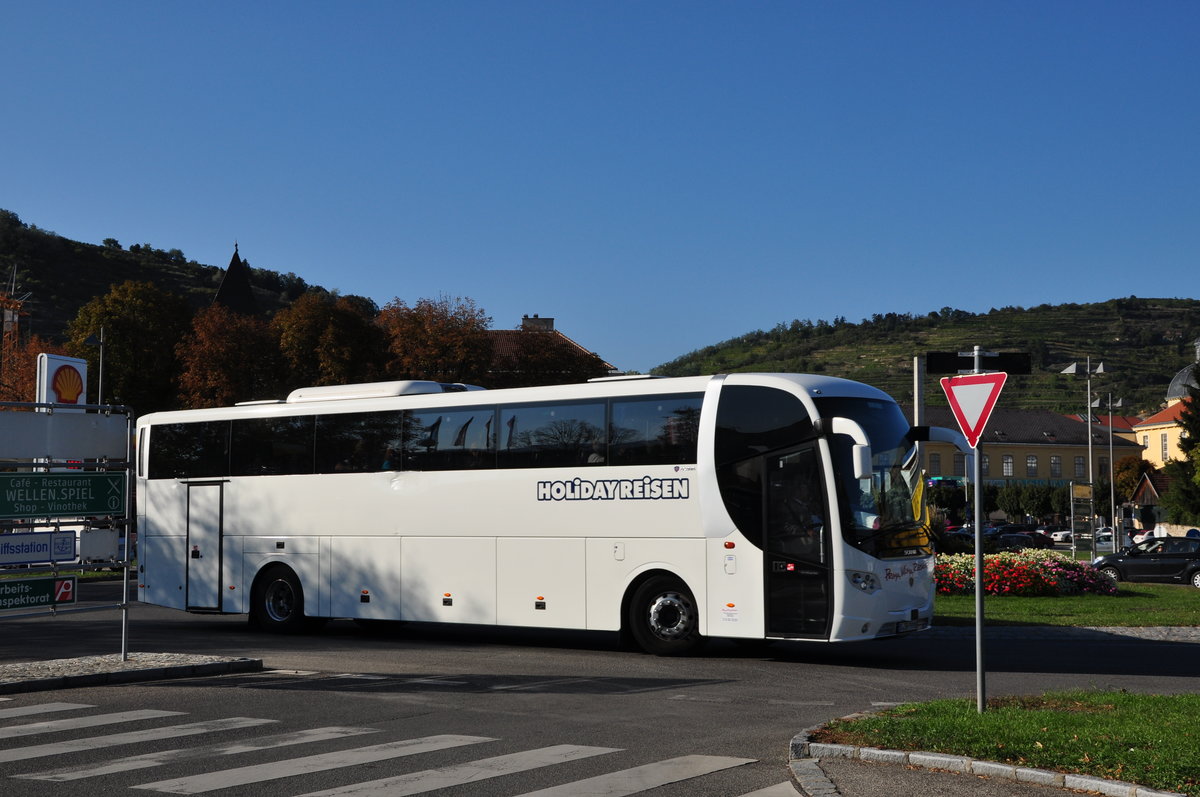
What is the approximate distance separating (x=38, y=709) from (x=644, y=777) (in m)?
6.26

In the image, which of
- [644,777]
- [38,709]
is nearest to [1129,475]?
[38,709]

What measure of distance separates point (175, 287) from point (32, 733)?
123268 mm

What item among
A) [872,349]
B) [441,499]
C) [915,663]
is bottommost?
[915,663]

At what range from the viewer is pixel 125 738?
A: 9.62m

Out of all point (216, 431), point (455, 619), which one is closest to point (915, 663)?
point (455, 619)

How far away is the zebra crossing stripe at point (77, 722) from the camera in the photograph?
391 inches

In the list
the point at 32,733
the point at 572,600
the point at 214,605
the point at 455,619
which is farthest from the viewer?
the point at 214,605

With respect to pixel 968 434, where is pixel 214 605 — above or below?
below

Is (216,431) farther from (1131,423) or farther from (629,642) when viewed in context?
(1131,423)

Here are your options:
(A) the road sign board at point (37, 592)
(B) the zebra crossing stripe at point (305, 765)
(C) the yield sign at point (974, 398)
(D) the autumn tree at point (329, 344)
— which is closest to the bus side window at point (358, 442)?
(A) the road sign board at point (37, 592)

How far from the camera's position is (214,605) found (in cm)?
2086

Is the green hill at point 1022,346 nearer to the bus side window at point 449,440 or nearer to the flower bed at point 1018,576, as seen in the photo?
the flower bed at point 1018,576

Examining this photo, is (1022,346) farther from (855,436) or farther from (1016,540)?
(855,436)

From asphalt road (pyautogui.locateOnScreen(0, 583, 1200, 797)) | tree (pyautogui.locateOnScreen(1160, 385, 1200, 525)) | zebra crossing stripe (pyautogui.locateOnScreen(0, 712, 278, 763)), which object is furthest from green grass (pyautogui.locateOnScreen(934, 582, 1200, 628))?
tree (pyautogui.locateOnScreen(1160, 385, 1200, 525))
